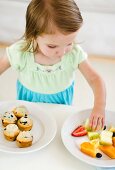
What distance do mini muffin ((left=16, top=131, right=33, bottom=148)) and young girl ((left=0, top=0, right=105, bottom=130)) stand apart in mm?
197

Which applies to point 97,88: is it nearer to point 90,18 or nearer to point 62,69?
point 62,69

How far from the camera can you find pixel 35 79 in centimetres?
131

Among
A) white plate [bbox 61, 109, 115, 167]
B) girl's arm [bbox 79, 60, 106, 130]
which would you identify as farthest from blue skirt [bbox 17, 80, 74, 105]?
white plate [bbox 61, 109, 115, 167]

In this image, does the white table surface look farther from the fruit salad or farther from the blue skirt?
the blue skirt

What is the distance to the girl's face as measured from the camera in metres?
1.07

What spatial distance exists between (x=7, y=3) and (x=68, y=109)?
115 centimetres

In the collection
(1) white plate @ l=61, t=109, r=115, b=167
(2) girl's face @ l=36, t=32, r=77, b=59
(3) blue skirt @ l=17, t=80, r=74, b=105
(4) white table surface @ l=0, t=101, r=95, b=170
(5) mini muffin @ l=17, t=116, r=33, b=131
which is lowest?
(3) blue skirt @ l=17, t=80, r=74, b=105

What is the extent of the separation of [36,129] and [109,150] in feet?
0.77

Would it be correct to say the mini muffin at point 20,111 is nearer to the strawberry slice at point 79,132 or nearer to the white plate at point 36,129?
the white plate at point 36,129

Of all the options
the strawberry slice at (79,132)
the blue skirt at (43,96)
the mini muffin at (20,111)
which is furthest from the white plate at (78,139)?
the blue skirt at (43,96)

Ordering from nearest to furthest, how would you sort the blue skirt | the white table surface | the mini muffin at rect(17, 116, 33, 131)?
the white table surface → the mini muffin at rect(17, 116, 33, 131) → the blue skirt

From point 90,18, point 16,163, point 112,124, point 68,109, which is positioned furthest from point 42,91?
point 90,18

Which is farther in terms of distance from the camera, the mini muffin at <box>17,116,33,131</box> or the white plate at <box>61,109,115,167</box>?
the mini muffin at <box>17,116,33,131</box>

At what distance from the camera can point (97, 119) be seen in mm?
1093
